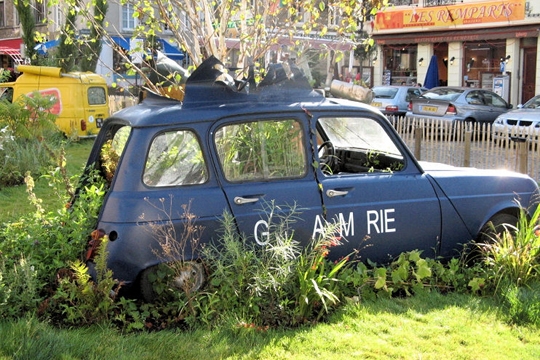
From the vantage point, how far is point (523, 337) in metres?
4.49

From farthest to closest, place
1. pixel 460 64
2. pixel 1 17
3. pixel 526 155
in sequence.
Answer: pixel 1 17 < pixel 460 64 < pixel 526 155

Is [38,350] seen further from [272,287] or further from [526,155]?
[526,155]

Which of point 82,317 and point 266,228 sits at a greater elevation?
point 266,228

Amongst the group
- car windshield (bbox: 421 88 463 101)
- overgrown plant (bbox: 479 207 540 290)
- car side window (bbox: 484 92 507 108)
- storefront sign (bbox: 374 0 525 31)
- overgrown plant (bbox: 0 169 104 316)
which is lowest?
overgrown plant (bbox: 479 207 540 290)

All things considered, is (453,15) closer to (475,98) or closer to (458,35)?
(458,35)

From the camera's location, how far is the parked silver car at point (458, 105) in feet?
62.5

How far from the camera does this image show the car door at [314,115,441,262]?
5.20 meters

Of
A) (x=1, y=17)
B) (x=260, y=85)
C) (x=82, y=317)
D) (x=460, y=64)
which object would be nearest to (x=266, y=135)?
(x=260, y=85)

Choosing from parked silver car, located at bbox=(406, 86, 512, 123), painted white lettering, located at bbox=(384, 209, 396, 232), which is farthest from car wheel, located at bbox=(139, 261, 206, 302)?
parked silver car, located at bbox=(406, 86, 512, 123)

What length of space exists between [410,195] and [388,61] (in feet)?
98.0

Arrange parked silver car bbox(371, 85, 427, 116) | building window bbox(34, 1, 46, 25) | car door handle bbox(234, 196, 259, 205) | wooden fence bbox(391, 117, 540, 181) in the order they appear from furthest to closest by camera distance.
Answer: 1. parked silver car bbox(371, 85, 427, 116)
2. wooden fence bbox(391, 117, 540, 181)
3. building window bbox(34, 1, 46, 25)
4. car door handle bbox(234, 196, 259, 205)

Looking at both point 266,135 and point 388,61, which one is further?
point 388,61

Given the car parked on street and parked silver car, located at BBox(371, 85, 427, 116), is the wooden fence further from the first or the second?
parked silver car, located at BBox(371, 85, 427, 116)

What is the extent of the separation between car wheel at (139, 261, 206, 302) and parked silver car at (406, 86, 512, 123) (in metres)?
15.1
